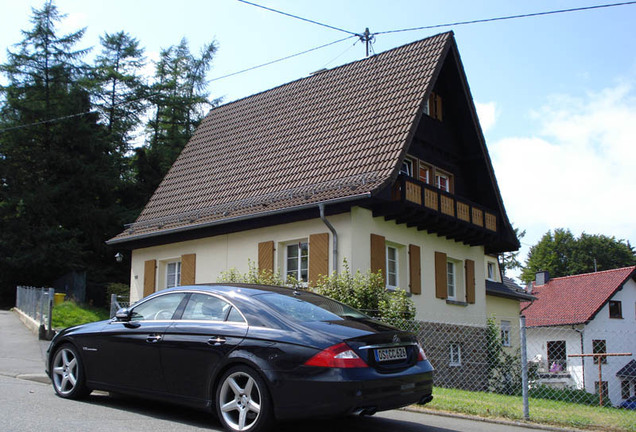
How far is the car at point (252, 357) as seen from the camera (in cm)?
560

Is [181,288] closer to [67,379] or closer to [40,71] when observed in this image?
[67,379]

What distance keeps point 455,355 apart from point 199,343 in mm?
14998

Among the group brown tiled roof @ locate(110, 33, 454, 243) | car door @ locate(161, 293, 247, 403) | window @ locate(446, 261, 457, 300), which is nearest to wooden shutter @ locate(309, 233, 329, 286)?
brown tiled roof @ locate(110, 33, 454, 243)

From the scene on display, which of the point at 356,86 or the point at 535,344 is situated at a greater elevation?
the point at 356,86

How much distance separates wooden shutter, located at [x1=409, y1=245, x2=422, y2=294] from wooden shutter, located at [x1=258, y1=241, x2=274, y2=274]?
396 cm

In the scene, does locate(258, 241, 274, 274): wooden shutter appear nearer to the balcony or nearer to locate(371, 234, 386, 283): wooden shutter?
locate(371, 234, 386, 283): wooden shutter

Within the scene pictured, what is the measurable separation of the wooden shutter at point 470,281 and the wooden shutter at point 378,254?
532 cm

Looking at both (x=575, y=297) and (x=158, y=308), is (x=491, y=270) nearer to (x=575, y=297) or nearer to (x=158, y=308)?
(x=575, y=297)

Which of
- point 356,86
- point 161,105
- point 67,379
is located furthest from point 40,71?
point 67,379

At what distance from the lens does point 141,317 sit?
23.6ft

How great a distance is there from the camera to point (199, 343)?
6367mm

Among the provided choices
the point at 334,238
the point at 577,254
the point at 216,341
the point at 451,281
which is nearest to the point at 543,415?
the point at 216,341

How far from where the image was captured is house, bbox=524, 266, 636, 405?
1578 inches

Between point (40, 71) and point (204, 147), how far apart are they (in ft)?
57.2
